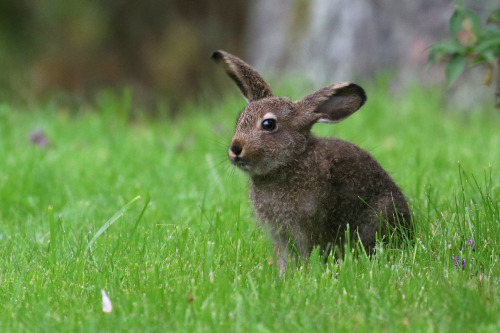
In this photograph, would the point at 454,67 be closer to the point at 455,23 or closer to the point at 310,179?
the point at 455,23

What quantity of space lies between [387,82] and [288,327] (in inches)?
261

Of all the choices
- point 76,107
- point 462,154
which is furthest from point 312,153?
point 76,107

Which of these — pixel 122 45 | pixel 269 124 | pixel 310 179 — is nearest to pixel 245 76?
pixel 269 124

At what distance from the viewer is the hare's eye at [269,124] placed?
437 centimetres

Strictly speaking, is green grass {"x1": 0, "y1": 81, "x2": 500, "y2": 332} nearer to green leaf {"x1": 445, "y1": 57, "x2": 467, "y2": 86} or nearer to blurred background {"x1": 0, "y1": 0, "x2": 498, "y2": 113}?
green leaf {"x1": 445, "y1": 57, "x2": 467, "y2": 86}

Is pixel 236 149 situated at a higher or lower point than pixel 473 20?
lower

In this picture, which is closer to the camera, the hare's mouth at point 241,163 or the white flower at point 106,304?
the white flower at point 106,304

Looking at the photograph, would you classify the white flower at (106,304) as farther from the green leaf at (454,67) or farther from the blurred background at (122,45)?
the blurred background at (122,45)

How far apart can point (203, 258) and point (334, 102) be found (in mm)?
1186

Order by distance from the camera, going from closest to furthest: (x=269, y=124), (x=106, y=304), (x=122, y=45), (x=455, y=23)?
(x=106, y=304)
(x=269, y=124)
(x=455, y=23)
(x=122, y=45)

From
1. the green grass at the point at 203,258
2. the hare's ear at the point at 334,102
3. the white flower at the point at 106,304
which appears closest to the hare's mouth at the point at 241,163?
the green grass at the point at 203,258

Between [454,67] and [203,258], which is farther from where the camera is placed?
[454,67]

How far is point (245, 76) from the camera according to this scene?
4.68 m

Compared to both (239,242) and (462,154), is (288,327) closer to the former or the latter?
(239,242)
